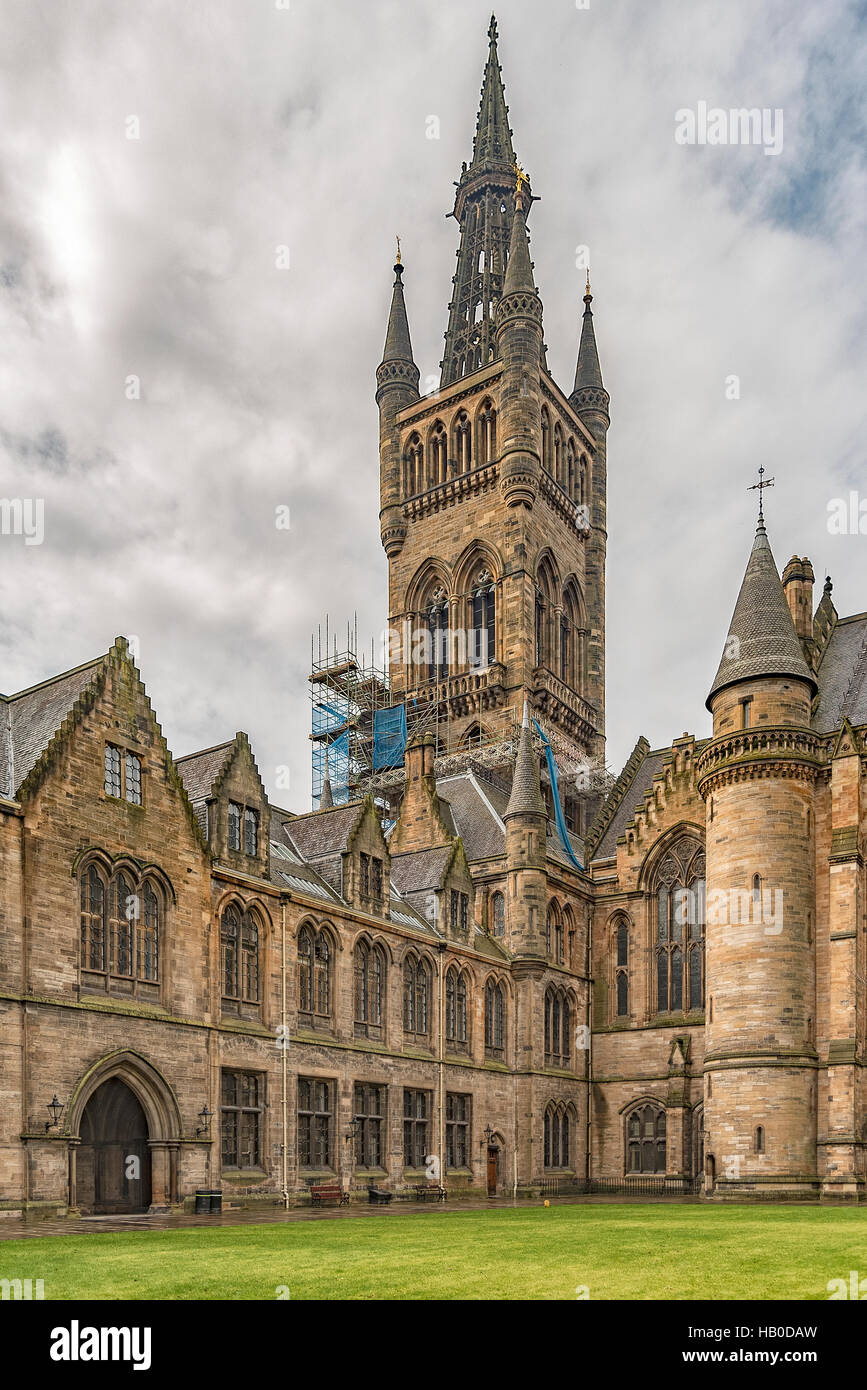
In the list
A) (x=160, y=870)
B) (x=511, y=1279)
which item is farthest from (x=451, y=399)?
(x=511, y=1279)

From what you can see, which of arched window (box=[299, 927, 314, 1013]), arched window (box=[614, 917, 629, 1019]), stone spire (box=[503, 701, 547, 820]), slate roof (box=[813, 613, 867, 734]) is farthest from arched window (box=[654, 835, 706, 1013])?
arched window (box=[299, 927, 314, 1013])

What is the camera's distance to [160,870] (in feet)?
98.1

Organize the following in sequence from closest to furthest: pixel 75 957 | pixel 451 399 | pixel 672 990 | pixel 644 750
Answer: pixel 75 957 → pixel 672 990 → pixel 644 750 → pixel 451 399

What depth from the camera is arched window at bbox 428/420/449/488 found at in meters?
72.9

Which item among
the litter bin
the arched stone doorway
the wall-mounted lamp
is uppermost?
the wall-mounted lamp

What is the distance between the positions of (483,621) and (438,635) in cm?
328

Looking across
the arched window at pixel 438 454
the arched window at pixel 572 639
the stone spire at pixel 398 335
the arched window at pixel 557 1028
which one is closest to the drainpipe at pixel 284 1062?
the arched window at pixel 557 1028

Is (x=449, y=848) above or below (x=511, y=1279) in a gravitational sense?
above

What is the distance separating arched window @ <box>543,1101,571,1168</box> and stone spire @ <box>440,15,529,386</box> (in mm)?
47993

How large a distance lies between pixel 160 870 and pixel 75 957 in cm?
350

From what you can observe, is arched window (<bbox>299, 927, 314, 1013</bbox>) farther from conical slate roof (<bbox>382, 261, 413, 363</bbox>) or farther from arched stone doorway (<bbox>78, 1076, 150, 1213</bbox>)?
conical slate roof (<bbox>382, 261, 413, 363</bbox>)

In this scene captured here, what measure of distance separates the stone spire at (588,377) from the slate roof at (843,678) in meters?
33.2

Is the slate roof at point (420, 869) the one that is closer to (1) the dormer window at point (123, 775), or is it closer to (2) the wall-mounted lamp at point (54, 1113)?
(1) the dormer window at point (123, 775)

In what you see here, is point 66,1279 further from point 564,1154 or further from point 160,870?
point 564,1154
